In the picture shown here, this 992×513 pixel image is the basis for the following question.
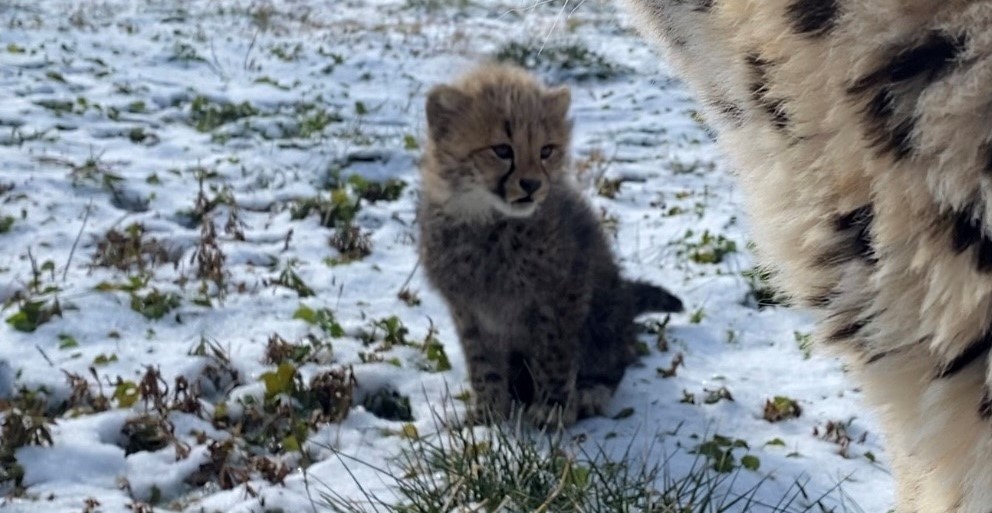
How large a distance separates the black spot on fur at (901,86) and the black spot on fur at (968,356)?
0.85 feet

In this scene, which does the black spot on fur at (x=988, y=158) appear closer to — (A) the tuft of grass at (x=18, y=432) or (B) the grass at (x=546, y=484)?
(B) the grass at (x=546, y=484)

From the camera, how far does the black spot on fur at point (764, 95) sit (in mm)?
1431

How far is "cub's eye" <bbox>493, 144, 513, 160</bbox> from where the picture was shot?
12.6 ft

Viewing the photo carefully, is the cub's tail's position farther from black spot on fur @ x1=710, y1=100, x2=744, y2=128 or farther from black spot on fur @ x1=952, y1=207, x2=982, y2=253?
black spot on fur @ x1=952, y1=207, x2=982, y2=253

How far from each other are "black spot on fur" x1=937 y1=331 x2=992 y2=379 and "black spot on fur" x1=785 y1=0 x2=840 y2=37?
0.46 metres

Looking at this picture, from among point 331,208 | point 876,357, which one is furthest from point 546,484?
point 331,208

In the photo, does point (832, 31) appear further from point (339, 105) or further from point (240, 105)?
point (339, 105)

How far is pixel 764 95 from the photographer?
147 cm

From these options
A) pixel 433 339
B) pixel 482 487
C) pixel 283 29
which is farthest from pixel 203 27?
pixel 482 487

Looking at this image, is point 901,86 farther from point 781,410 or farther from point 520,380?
point 520,380

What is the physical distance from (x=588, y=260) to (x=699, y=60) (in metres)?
2.08

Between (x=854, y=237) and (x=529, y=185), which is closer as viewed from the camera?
(x=854, y=237)

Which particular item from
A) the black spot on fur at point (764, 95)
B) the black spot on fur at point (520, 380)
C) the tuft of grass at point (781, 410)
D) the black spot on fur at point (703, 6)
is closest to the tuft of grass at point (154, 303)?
the black spot on fur at point (520, 380)

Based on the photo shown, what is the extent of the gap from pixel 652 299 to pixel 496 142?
112 centimetres
